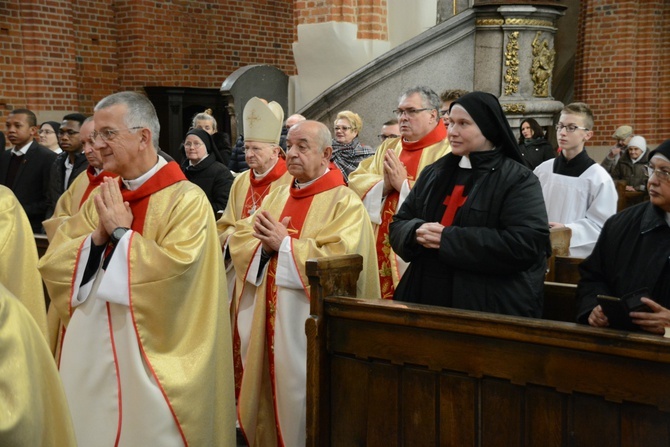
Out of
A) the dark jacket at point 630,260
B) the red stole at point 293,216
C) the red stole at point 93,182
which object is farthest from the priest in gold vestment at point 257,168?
the dark jacket at point 630,260

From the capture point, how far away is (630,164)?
37.7 ft

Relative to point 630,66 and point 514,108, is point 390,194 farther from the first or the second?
point 630,66

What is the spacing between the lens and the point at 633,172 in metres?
11.5

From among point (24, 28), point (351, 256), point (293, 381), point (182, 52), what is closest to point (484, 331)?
point (351, 256)

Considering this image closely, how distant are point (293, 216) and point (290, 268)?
48 centimetres

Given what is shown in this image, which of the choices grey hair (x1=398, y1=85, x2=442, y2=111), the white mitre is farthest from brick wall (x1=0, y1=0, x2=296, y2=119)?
grey hair (x1=398, y1=85, x2=442, y2=111)

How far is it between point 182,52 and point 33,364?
1339cm

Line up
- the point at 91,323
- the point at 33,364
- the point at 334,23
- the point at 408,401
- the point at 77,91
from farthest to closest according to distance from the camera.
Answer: the point at 77,91 < the point at 334,23 < the point at 91,323 < the point at 408,401 < the point at 33,364

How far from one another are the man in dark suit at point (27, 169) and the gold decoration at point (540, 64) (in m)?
4.87

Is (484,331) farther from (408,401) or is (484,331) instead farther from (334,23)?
(334,23)

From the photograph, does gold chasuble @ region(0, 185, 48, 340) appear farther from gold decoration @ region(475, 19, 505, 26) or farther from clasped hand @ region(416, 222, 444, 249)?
gold decoration @ region(475, 19, 505, 26)

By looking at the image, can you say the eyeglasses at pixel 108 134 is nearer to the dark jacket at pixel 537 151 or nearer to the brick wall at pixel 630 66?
the dark jacket at pixel 537 151

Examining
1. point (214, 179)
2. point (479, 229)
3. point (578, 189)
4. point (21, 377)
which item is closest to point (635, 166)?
point (578, 189)

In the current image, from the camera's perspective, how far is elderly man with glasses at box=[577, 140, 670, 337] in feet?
11.0
